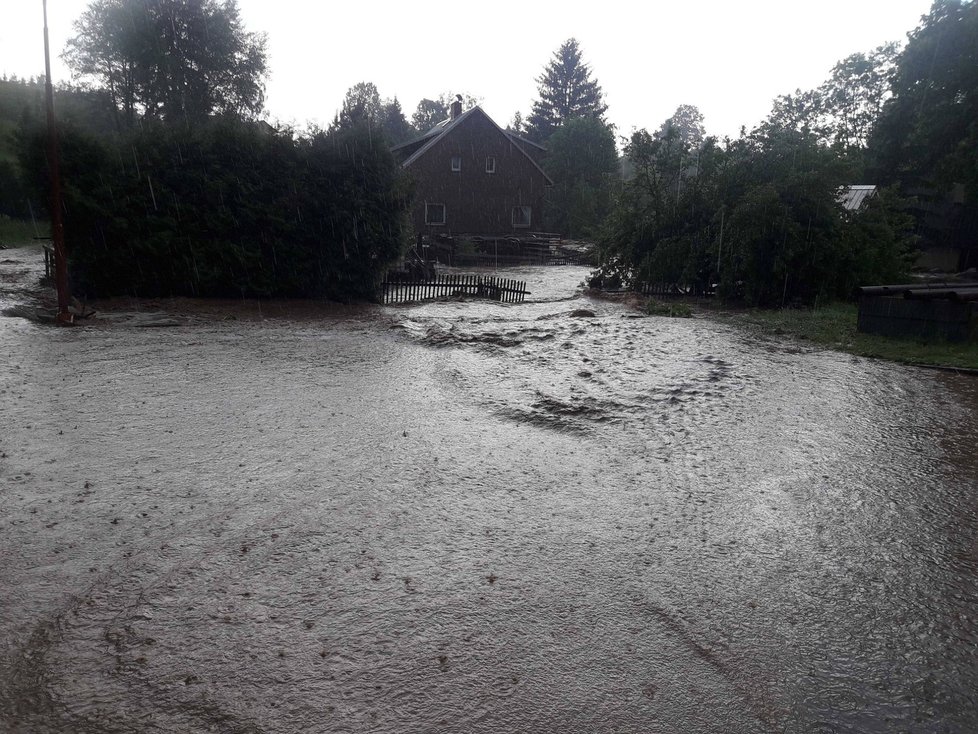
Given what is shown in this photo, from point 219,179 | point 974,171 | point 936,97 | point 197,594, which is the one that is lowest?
point 197,594

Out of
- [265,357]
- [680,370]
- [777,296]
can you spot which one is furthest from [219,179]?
[777,296]

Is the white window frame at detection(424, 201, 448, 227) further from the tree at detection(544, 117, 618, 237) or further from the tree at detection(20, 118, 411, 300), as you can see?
the tree at detection(20, 118, 411, 300)

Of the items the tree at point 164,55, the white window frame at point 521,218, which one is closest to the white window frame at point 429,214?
the white window frame at point 521,218

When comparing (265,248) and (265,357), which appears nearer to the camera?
(265,357)

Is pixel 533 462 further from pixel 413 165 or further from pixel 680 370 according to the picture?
pixel 413 165

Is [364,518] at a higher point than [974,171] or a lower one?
lower

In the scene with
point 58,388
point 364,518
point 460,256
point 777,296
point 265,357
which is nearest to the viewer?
point 364,518

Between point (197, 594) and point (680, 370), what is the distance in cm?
816

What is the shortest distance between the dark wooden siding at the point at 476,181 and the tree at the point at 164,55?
1226cm

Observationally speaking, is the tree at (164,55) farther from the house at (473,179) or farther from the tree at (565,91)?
the tree at (565,91)

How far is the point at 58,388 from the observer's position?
8.91 m

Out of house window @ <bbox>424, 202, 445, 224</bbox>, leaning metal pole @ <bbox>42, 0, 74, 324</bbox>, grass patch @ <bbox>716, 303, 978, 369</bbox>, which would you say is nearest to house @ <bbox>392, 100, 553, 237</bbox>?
house window @ <bbox>424, 202, 445, 224</bbox>

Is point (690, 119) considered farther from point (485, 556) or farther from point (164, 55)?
point (485, 556)

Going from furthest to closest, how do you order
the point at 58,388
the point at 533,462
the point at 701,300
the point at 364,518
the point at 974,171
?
the point at 974,171
the point at 701,300
the point at 58,388
the point at 533,462
the point at 364,518
